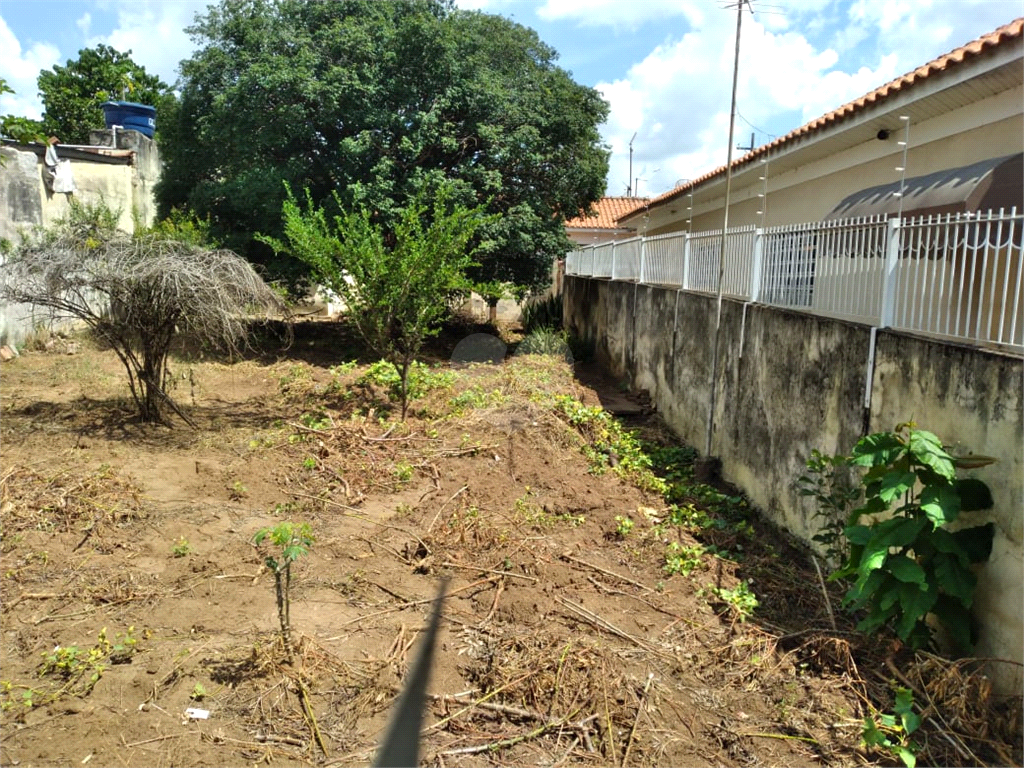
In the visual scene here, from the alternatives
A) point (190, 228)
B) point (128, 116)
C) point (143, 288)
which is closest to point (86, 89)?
point (128, 116)

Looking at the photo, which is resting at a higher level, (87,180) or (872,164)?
(87,180)

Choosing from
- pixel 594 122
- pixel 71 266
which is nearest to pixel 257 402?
pixel 71 266

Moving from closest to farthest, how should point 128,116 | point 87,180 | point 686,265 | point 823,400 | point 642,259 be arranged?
point 823,400 → point 686,265 → point 642,259 → point 87,180 → point 128,116

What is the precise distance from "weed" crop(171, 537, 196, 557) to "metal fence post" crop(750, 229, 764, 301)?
526 cm

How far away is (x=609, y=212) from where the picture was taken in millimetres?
27016

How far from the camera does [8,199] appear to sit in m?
12.6

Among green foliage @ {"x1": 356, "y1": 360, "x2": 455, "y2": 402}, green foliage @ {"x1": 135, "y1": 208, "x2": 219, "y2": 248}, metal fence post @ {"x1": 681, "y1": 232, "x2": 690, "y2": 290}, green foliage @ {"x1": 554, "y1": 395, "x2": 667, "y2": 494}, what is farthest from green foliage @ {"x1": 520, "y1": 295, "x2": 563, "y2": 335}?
green foliage @ {"x1": 554, "y1": 395, "x2": 667, "y2": 494}

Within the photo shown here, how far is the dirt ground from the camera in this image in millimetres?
3373

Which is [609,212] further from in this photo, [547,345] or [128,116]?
[128,116]

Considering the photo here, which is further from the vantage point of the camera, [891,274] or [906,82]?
[906,82]

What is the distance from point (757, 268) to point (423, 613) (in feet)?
14.7

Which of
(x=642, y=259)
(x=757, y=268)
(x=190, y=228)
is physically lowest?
(x=757, y=268)

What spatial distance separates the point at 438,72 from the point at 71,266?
24.7ft

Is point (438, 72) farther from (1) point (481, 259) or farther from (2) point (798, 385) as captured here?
(2) point (798, 385)
